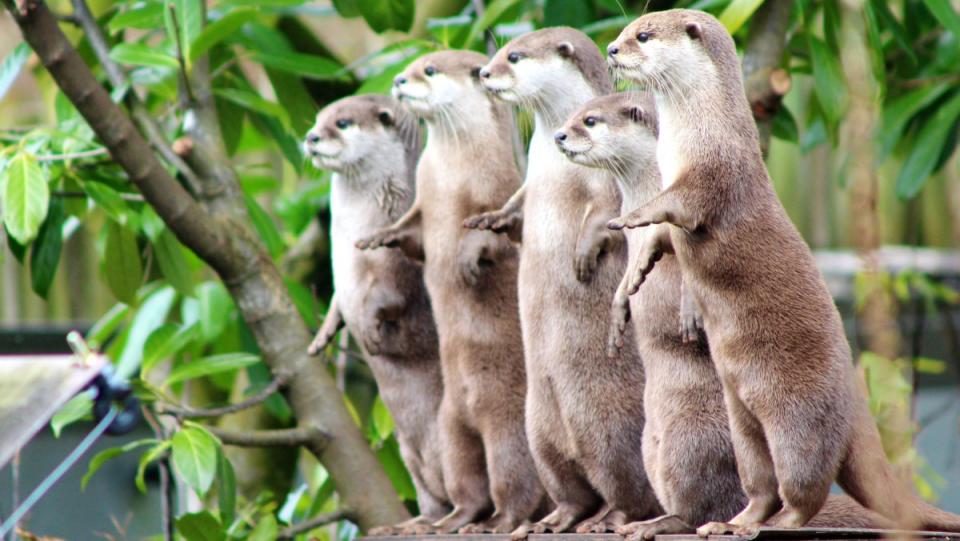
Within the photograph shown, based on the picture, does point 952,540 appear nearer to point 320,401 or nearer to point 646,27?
point 646,27

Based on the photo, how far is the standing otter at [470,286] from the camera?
9.30ft

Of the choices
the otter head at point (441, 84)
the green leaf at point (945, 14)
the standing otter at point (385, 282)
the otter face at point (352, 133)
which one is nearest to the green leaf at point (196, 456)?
the standing otter at point (385, 282)

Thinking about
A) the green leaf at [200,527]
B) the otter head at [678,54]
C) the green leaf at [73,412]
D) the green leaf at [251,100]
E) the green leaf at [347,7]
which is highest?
the otter head at [678,54]

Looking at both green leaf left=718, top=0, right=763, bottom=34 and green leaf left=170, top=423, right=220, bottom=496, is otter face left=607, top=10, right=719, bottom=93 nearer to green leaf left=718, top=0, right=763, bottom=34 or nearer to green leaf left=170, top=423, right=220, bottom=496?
green leaf left=718, top=0, right=763, bottom=34

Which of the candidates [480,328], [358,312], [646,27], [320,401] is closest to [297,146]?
[320,401]

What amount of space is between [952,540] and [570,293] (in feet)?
2.89

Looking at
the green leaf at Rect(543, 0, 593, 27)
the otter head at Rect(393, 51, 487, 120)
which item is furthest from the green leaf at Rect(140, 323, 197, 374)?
A: the green leaf at Rect(543, 0, 593, 27)

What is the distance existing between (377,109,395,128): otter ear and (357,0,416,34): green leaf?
58 centimetres

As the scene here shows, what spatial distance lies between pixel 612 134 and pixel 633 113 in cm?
7

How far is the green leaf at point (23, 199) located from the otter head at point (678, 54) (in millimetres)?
1679

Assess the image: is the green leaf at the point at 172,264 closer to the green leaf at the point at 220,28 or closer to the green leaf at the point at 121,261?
the green leaf at the point at 121,261

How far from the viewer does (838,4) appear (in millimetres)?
3502

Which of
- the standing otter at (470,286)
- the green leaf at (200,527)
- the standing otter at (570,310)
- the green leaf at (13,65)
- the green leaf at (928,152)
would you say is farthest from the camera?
the green leaf at (928,152)

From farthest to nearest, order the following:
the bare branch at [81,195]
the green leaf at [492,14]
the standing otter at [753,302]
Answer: the bare branch at [81,195] < the green leaf at [492,14] < the standing otter at [753,302]
